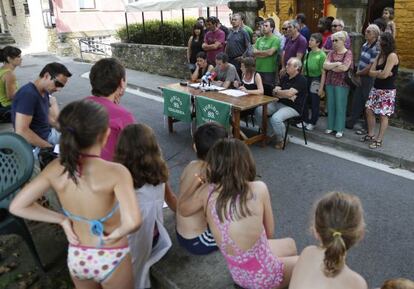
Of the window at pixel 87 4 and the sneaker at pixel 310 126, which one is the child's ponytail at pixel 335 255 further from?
the window at pixel 87 4

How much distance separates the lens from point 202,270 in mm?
2744

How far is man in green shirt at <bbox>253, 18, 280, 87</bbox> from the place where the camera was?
7184 mm

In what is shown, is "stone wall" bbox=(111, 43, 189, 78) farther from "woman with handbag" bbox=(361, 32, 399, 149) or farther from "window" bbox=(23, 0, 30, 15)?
"window" bbox=(23, 0, 30, 15)

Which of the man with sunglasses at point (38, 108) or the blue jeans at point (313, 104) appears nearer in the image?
the man with sunglasses at point (38, 108)

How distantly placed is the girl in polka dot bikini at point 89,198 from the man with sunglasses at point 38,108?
1687mm

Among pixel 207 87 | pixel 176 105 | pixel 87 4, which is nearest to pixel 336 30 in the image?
pixel 207 87

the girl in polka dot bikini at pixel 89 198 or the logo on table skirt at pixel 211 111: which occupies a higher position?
the girl in polka dot bikini at pixel 89 198

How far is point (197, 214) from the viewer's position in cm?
273

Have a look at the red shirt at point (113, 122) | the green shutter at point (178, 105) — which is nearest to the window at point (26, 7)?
the green shutter at point (178, 105)

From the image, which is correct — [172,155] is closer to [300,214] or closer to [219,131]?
[300,214]

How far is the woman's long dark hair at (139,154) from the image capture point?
2.51 metres

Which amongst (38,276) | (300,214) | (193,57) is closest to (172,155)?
(300,214)

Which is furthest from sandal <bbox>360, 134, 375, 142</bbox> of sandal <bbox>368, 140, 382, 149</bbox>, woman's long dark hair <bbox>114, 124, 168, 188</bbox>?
woman's long dark hair <bbox>114, 124, 168, 188</bbox>

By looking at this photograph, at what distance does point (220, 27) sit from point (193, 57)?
1.01 metres
